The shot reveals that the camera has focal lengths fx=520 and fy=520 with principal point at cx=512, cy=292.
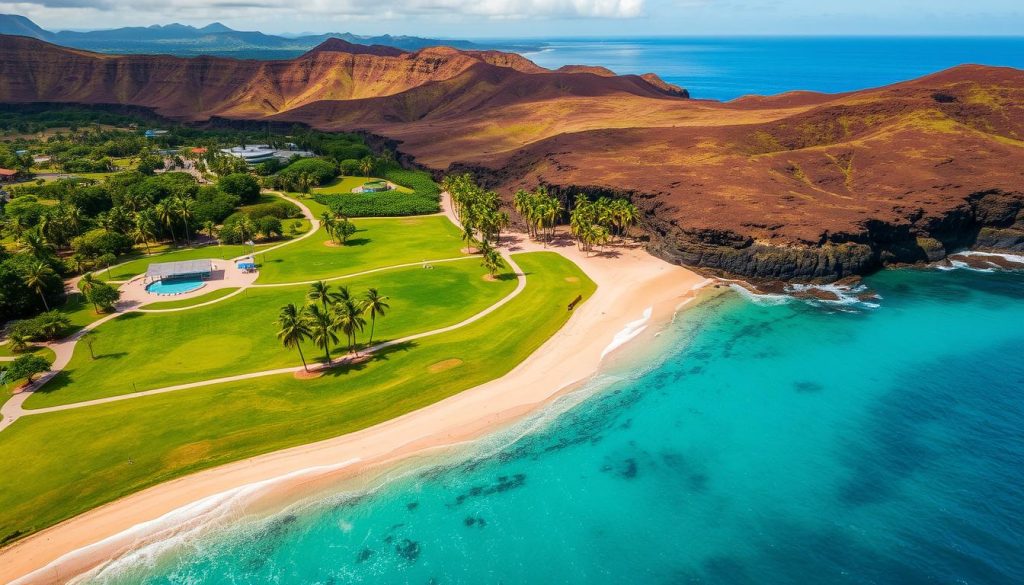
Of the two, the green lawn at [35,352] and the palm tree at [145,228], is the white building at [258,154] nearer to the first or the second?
the palm tree at [145,228]

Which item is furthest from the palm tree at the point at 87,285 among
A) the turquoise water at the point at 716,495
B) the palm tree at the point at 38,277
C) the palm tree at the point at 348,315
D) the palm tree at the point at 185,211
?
the turquoise water at the point at 716,495

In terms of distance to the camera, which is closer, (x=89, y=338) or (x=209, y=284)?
(x=89, y=338)

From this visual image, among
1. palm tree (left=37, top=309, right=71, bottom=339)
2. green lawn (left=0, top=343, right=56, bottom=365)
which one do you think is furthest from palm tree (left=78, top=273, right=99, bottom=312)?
green lawn (left=0, top=343, right=56, bottom=365)

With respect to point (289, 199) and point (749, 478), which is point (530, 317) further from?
point (289, 199)

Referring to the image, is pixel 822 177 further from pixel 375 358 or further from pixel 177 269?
pixel 177 269

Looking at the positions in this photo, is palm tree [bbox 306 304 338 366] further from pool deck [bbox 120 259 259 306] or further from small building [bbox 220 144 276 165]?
small building [bbox 220 144 276 165]

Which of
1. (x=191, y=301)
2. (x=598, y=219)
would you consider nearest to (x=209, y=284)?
(x=191, y=301)

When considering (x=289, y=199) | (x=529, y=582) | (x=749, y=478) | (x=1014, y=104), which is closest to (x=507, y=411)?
(x=529, y=582)
